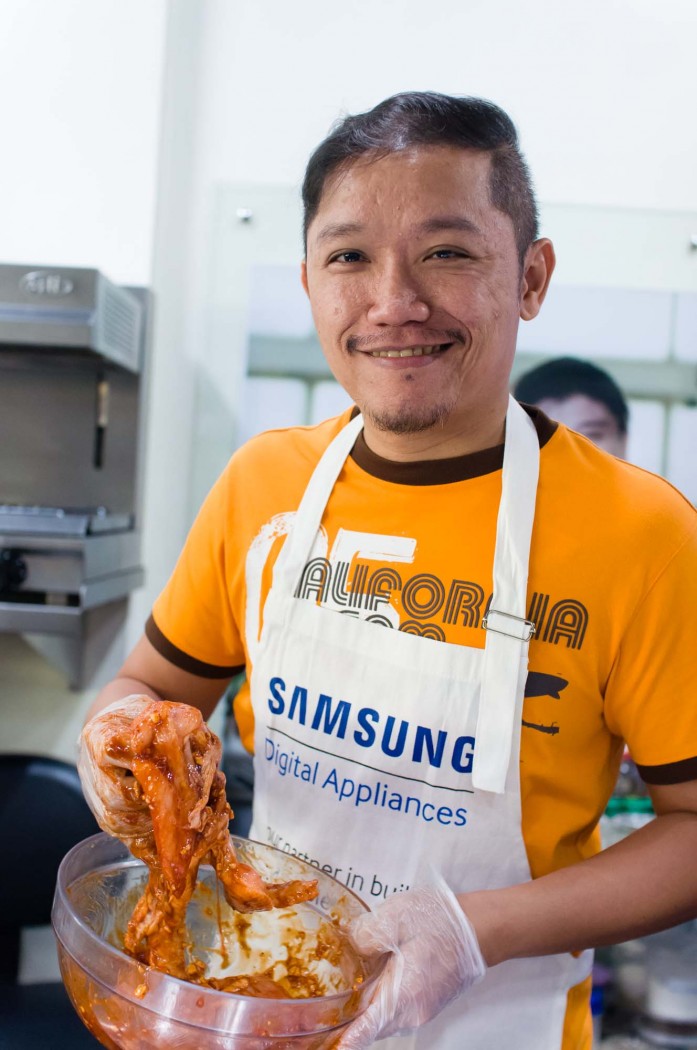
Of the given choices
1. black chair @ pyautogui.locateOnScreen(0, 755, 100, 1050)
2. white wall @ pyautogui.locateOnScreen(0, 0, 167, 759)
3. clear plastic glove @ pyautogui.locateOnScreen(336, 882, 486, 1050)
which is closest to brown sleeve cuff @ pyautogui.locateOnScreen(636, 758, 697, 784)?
clear plastic glove @ pyautogui.locateOnScreen(336, 882, 486, 1050)

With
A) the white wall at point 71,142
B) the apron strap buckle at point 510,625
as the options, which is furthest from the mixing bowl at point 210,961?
the white wall at point 71,142

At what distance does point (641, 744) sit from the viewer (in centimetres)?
99

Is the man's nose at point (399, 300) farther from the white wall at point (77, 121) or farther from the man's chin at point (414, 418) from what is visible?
the white wall at point (77, 121)

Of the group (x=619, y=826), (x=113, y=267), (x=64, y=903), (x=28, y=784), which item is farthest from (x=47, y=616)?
(x=619, y=826)

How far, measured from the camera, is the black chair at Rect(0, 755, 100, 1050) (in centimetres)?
154

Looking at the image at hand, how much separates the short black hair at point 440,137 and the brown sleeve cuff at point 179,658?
0.67 m

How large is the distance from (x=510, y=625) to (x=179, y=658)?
518 mm

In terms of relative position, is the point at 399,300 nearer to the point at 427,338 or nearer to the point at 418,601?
the point at 427,338

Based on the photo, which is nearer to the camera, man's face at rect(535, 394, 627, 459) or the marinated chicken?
the marinated chicken

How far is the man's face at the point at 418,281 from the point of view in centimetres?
98

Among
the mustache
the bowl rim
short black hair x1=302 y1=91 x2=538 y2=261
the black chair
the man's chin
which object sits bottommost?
the black chair

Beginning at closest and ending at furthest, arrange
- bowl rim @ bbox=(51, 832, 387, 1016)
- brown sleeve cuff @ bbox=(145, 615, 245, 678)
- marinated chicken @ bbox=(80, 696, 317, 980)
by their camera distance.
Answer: bowl rim @ bbox=(51, 832, 387, 1016), marinated chicken @ bbox=(80, 696, 317, 980), brown sleeve cuff @ bbox=(145, 615, 245, 678)

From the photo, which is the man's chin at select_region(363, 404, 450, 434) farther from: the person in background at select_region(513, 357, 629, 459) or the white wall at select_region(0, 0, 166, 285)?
the person in background at select_region(513, 357, 629, 459)

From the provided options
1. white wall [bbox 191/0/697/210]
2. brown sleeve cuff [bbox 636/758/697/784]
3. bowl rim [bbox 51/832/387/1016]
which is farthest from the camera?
white wall [bbox 191/0/697/210]
